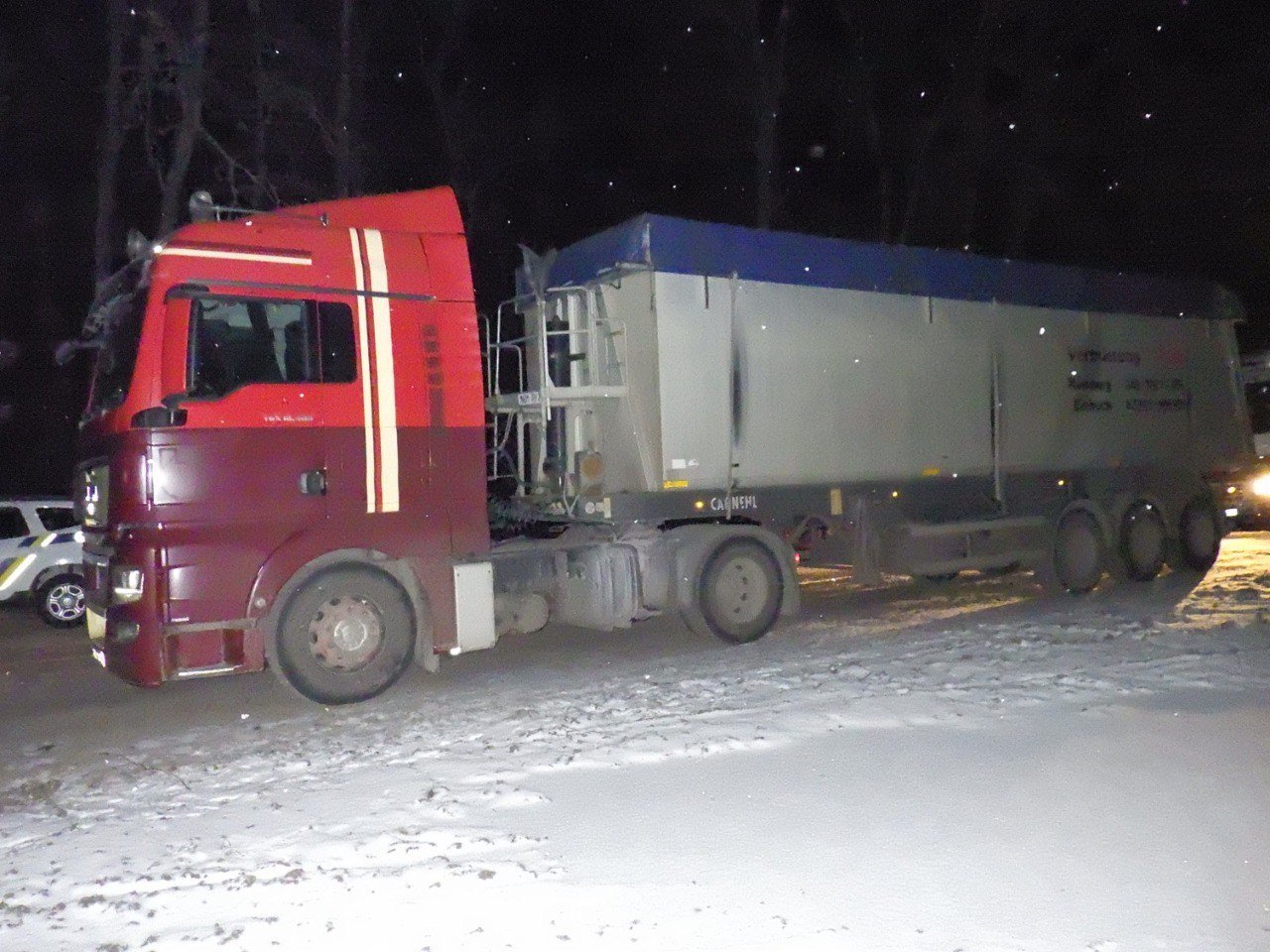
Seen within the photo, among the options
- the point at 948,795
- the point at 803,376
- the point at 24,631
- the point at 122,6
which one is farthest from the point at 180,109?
the point at 948,795

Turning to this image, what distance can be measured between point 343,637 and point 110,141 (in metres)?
17.1

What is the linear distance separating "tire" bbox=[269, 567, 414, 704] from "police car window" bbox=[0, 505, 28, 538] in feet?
24.6

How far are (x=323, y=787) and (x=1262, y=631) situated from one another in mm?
7971

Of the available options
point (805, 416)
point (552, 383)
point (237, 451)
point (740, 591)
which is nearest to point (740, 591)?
point (740, 591)

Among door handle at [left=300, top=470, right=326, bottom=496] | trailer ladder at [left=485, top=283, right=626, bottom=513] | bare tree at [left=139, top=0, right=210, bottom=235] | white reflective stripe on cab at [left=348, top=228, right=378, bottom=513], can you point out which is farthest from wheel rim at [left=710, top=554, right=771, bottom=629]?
bare tree at [left=139, top=0, right=210, bottom=235]

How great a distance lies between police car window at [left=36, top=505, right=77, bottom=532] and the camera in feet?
46.0

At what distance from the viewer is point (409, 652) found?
869 centimetres

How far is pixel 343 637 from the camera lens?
8.35 m

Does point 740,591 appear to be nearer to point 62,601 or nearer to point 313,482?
point 313,482

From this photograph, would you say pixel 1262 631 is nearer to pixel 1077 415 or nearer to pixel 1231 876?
pixel 1077 415

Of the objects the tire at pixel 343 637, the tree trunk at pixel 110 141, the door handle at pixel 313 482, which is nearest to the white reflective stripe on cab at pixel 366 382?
the door handle at pixel 313 482

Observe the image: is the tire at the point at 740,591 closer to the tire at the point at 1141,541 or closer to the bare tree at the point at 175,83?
the tire at the point at 1141,541

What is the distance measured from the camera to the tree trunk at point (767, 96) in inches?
1053

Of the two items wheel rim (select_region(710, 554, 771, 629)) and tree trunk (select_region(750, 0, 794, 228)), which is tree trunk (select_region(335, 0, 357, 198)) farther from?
wheel rim (select_region(710, 554, 771, 629))
